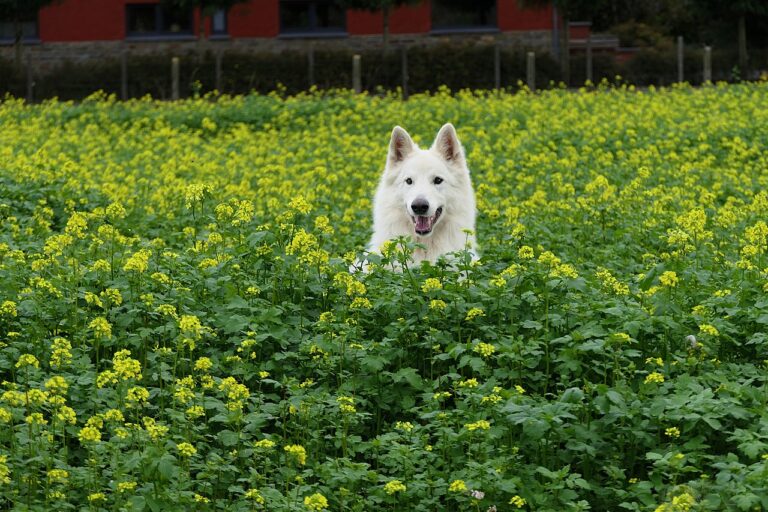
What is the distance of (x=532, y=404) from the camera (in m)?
6.35

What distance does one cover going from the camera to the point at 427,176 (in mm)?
9711

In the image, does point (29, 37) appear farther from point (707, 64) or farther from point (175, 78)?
point (707, 64)

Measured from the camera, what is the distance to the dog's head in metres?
9.49

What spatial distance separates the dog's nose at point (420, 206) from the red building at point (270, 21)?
37.2 m

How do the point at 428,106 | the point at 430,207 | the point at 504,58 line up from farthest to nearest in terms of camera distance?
the point at 504,58 < the point at 428,106 < the point at 430,207


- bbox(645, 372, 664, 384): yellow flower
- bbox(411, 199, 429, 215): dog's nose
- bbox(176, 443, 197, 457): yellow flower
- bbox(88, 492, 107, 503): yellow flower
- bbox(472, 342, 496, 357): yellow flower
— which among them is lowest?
bbox(88, 492, 107, 503): yellow flower

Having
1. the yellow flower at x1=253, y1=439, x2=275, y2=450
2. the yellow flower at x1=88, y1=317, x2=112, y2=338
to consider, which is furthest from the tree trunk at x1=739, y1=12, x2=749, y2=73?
the yellow flower at x1=253, y1=439, x2=275, y2=450

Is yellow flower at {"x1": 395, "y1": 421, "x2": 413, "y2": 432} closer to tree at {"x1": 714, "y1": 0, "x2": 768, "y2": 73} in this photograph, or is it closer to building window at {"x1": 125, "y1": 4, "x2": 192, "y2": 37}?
tree at {"x1": 714, "y1": 0, "x2": 768, "y2": 73}

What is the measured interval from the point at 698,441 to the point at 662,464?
36 cm

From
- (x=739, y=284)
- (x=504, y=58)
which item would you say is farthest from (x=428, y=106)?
(x=739, y=284)

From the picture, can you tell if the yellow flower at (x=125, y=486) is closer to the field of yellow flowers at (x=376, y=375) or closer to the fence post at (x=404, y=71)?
the field of yellow flowers at (x=376, y=375)

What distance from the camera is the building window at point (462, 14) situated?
46469 mm

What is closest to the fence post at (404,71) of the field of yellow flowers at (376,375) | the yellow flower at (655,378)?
the field of yellow flowers at (376,375)

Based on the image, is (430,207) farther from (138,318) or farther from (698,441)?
(698,441)
